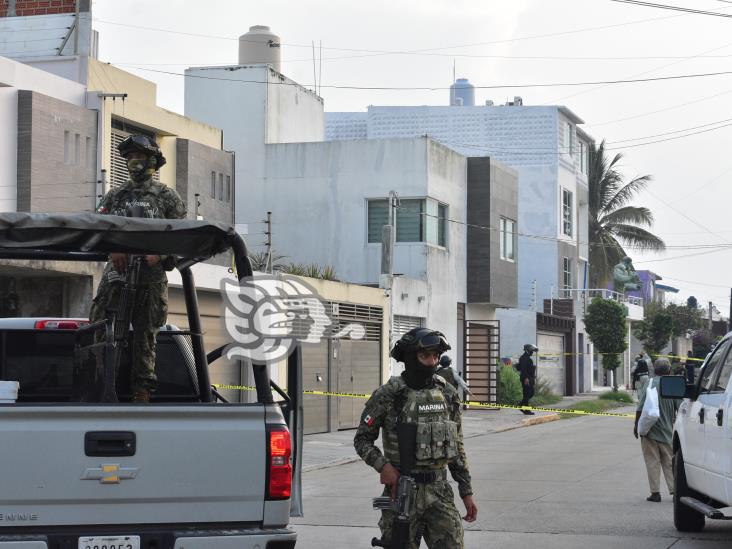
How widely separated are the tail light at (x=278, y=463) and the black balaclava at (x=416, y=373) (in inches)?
44.5

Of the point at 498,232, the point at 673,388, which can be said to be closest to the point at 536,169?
the point at 498,232

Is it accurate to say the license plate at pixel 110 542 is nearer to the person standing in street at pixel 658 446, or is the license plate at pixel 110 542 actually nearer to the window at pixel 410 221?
the person standing in street at pixel 658 446

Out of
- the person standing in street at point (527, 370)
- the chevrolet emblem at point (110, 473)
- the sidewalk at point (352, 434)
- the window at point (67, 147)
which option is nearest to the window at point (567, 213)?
the sidewalk at point (352, 434)

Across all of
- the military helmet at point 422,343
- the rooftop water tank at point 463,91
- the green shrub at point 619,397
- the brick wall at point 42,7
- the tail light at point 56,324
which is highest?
the rooftop water tank at point 463,91

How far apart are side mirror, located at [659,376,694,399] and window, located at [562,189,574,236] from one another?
4220 centimetres

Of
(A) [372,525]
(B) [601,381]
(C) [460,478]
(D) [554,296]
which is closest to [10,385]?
(C) [460,478]

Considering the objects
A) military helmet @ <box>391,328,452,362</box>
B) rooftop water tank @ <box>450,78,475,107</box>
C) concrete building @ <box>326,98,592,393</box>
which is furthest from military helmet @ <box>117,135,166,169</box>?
rooftop water tank @ <box>450,78,475,107</box>

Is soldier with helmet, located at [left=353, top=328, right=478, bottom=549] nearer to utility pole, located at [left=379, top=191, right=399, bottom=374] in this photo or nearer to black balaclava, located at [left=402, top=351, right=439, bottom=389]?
black balaclava, located at [left=402, top=351, right=439, bottom=389]

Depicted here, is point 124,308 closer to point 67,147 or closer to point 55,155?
point 55,155

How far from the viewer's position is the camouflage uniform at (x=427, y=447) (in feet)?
23.5

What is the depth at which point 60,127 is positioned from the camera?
2462cm

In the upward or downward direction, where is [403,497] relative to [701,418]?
downward

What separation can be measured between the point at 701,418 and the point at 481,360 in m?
30.8

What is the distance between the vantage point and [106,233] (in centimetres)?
655
